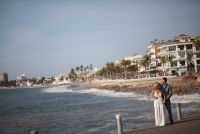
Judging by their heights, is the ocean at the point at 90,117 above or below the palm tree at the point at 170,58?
below

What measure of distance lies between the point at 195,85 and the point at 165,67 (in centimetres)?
4023

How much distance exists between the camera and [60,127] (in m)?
23.2

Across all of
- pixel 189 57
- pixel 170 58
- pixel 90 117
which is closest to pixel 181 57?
pixel 170 58

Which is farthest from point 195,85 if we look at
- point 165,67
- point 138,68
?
point 138,68

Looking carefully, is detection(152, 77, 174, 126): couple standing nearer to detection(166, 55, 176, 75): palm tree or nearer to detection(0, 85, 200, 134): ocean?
detection(0, 85, 200, 134): ocean

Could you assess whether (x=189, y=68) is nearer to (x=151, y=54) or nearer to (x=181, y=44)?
(x=181, y=44)

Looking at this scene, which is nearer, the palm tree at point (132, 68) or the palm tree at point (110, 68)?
the palm tree at point (132, 68)

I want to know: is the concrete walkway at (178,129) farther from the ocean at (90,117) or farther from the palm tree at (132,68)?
the palm tree at (132,68)

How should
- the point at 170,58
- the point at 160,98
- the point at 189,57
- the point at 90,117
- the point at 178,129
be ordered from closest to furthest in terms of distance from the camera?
the point at 178,129 < the point at 160,98 < the point at 90,117 < the point at 189,57 < the point at 170,58

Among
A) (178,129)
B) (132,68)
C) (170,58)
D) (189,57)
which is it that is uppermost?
(170,58)

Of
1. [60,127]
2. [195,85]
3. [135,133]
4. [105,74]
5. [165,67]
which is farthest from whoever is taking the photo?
[105,74]

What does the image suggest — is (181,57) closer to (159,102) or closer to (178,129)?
(159,102)

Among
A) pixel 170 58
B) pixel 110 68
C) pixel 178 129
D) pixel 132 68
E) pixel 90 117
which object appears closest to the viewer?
pixel 178 129

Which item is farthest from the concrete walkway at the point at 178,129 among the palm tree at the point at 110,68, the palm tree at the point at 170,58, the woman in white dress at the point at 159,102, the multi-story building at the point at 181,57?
the palm tree at the point at 110,68
